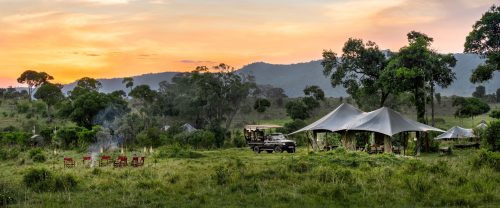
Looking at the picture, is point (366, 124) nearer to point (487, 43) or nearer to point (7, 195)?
point (487, 43)

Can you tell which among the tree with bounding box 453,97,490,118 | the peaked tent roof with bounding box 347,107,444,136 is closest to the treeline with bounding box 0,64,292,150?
the peaked tent roof with bounding box 347,107,444,136

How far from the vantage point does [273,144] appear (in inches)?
1491

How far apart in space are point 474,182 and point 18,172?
18.0m

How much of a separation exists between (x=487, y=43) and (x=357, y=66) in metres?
11.7

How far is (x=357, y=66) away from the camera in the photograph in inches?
1833

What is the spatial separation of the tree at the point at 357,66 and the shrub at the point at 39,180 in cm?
3274

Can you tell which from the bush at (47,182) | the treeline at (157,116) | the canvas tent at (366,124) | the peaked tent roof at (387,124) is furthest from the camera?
the treeline at (157,116)

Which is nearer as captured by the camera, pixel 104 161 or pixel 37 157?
pixel 104 161

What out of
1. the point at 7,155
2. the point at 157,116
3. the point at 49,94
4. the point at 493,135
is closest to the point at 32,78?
the point at 49,94

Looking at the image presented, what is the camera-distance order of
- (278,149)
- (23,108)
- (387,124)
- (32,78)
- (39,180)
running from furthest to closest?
(32,78)
(23,108)
(278,149)
(387,124)
(39,180)

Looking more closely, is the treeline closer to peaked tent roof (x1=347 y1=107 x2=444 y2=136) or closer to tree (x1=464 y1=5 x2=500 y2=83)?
peaked tent roof (x1=347 y1=107 x2=444 y2=136)

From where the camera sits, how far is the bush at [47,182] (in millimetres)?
16250

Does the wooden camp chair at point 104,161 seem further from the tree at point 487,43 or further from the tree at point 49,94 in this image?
the tree at point 49,94

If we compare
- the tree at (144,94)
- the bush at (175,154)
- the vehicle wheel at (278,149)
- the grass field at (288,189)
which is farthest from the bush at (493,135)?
the tree at (144,94)
